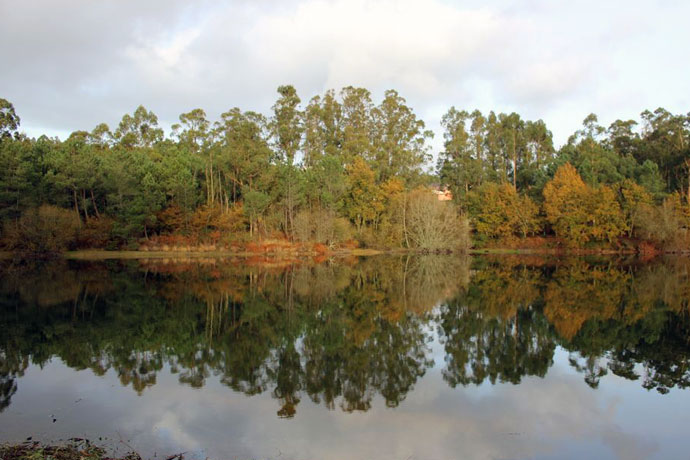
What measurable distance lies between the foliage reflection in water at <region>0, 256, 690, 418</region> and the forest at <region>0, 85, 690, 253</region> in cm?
1915

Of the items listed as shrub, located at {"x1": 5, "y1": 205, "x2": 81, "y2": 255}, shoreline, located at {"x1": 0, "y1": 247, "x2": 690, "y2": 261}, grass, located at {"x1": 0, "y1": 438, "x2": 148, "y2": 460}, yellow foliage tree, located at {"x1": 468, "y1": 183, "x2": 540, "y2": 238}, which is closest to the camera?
grass, located at {"x1": 0, "y1": 438, "x2": 148, "y2": 460}

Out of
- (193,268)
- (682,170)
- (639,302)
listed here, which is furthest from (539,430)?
(682,170)

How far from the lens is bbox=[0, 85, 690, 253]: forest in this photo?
43.3 metres

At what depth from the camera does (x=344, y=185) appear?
158 feet

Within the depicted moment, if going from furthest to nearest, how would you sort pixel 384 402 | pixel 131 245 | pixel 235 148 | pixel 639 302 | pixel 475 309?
pixel 235 148
pixel 131 245
pixel 639 302
pixel 475 309
pixel 384 402

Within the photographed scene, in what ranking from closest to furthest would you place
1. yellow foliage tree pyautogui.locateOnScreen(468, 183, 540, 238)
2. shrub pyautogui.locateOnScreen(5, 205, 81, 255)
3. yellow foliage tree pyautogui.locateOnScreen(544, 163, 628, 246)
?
shrub pyautogui.locateOnScreen(5, 205, 81, 255)
yellow foliage tree pyautogui.locateOnScreen(544, 163, 628, 246)
yellow foliage tree pyautogui.locateOnScreen(468, 183, 540, 238)

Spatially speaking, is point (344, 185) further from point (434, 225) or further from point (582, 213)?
point (582, 213)

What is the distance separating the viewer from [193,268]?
32.0 m

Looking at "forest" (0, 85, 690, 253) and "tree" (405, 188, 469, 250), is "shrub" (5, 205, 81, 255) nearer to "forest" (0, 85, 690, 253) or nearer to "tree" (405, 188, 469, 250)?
"forest" (0, 85, 690, 253)

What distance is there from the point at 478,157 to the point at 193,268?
4189cm

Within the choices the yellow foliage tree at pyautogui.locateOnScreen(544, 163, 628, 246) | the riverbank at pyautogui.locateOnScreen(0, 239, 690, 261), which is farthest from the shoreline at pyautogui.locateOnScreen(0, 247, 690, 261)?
the yellow foliage tree at pyautogui.locateOnScreen(544, 163, 628, 246)

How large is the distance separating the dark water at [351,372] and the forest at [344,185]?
78.9 ft

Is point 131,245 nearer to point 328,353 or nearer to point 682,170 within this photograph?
point 328,353

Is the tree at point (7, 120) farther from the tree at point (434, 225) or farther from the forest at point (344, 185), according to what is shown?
the tree at point (434, 225)
